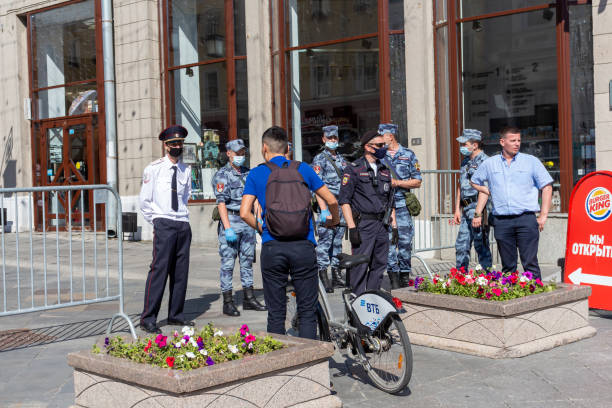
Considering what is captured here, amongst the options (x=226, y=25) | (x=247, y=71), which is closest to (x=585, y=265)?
(x=247, y=71)

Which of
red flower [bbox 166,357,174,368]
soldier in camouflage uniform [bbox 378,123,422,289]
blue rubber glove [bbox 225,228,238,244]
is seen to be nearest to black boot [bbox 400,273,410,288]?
soldier in camouflage uniform [bbox 378,123,422,289]

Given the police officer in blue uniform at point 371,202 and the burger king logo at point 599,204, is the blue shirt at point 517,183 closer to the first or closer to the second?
the burger king logo at point 599,204

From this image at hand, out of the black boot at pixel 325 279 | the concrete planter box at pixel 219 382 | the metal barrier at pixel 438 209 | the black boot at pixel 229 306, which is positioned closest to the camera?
the concrete planter box at pixel 219 382

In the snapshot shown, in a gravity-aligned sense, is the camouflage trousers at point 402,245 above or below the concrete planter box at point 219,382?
above

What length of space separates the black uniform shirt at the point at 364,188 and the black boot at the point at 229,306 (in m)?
1.96

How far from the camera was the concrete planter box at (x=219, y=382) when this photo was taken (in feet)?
13.1

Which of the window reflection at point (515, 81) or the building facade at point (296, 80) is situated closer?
the building facade at point (296, 80)

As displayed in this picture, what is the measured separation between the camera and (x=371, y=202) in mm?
6656

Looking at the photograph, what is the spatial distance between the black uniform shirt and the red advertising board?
2.27 metres

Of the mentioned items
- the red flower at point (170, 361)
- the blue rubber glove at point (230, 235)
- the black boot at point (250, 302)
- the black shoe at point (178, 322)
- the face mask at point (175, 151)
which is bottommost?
the black shoe at point (178, 322)

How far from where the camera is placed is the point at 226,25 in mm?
15148

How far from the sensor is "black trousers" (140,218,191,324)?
702 centimetres

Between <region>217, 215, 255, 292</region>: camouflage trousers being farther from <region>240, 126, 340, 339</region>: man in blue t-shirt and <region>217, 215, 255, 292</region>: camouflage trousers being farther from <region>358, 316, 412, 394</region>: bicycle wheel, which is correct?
<region>358, 316, 412, 394</region>: bicycle wheel

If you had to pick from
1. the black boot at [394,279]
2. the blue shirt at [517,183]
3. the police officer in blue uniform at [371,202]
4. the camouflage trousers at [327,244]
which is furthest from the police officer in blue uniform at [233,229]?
the blue shirt at [517,183]
